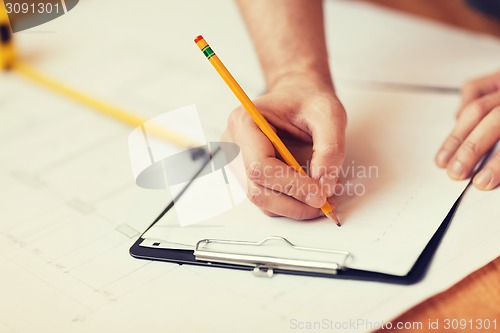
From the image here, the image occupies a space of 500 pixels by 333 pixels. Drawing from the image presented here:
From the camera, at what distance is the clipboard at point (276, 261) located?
57 cm

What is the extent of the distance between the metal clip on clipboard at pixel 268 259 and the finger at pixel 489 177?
0.19 metres

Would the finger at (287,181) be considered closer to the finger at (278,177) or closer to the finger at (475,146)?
the finger at (278,177)

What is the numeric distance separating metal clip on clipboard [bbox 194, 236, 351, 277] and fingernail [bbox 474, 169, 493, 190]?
0.19 m

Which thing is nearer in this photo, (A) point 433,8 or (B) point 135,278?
(B) point 135,278

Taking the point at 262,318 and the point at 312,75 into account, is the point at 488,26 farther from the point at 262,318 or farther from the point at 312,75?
the point at 262,318

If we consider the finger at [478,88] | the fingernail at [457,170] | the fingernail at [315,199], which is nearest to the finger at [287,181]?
the fingernail at [315,199]

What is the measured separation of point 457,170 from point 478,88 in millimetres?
176

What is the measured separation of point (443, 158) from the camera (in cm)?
72

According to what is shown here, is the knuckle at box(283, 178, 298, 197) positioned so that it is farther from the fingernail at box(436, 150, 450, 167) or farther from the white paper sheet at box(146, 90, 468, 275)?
the fingernail at box(436, 150, 450, 167)

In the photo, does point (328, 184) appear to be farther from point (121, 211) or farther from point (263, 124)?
point (121, 211)

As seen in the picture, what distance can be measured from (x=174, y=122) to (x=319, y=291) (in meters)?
0.37

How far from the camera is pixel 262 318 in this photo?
55cm

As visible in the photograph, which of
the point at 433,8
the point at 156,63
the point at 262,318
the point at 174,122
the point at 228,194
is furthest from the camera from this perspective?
the point at 433,8

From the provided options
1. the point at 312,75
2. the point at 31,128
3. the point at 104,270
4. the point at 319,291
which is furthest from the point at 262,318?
the point at 31,128
